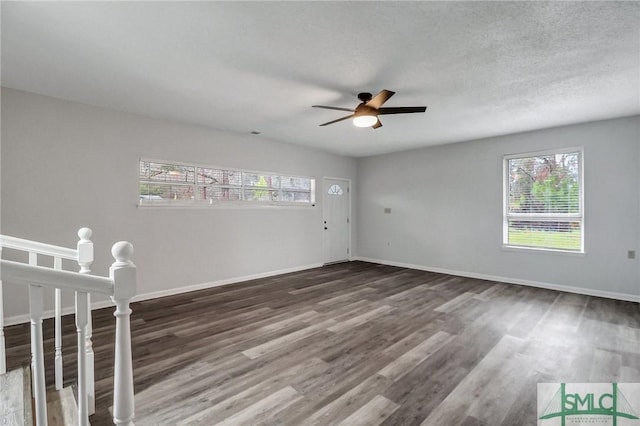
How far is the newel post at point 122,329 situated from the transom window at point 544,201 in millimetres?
6097

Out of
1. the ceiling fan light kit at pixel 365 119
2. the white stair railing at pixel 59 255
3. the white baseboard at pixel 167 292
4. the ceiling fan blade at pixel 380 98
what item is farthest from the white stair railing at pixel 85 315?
the ceiling fan light kit at pixel 365 119

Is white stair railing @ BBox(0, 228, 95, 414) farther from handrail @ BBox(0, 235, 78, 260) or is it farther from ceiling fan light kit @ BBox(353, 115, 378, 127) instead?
ceiling fan light kit @ BBox(353, 115, 378, 127)

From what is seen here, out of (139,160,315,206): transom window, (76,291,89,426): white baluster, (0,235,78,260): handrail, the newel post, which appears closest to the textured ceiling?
(139,160,315,206): transom window

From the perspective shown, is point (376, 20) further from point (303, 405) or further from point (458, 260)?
point (458, 260)

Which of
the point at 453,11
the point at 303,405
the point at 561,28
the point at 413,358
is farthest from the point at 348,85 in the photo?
the point at 303,405

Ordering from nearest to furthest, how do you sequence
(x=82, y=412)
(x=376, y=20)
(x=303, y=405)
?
(x=82, y=412), (x=303, y=405), (x=376, y=20)

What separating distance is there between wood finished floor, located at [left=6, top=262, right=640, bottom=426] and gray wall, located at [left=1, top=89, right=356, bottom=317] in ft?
2.26

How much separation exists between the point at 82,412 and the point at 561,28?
144 inches

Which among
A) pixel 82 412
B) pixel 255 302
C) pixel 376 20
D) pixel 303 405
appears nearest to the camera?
pixel 82 412

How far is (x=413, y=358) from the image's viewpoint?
2.76 meters

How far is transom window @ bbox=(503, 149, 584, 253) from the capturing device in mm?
4969

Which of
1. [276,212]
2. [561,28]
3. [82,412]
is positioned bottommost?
[82,412]

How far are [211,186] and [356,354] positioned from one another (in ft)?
12.2

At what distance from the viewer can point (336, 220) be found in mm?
7621
